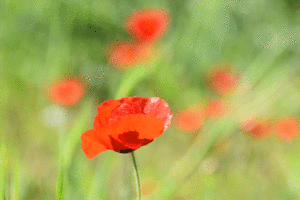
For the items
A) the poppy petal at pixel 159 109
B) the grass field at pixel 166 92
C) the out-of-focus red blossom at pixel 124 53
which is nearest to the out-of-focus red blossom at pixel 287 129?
the grass field at pixel 166 92

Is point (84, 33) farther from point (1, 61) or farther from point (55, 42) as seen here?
point (1, 61)

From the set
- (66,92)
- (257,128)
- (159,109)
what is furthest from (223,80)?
(159,109)

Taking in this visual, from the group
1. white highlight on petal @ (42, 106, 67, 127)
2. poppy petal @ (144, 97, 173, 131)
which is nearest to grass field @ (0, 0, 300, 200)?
white highlight on petal @ (42, 106, 67, 127)

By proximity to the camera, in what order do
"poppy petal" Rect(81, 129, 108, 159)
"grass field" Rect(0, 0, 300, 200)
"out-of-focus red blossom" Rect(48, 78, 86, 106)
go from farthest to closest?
1. "out-of-focus red blossom" Rect(48, 78, 86, 106)
2. "grass field" Rect(0, 0, 300, 200)
3. "poppy petal" Rect(81, 129, 108, 159)

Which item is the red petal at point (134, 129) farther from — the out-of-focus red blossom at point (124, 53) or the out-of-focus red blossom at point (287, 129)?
the out-of-focus red blossom at point (124, 53)

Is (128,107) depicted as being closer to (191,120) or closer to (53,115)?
(191,120)

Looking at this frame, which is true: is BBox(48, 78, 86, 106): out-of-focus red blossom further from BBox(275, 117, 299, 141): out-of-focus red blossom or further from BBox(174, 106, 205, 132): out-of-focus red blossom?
BBox(275, 117, 299, 141): out-of-focus red blossom
